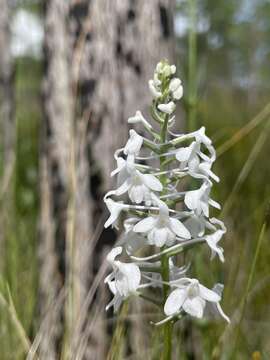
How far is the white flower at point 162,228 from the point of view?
127 cm

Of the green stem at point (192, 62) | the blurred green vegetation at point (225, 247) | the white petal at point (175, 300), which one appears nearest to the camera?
the white petal at point (175, 300)

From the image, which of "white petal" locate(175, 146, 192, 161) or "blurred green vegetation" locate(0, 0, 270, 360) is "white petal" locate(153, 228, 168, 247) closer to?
"white petal" locate(175, 146, 192, 161)

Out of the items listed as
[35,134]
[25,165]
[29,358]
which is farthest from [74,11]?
[35,134]

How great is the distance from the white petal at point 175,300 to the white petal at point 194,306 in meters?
0.02

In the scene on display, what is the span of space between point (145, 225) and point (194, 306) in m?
0.20

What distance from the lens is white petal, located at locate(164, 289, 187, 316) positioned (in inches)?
49.5

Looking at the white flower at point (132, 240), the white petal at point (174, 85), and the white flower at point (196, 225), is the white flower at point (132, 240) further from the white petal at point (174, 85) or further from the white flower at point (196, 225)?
the white petal at point (174, 85)

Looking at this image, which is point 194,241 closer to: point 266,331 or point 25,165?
point 266,331

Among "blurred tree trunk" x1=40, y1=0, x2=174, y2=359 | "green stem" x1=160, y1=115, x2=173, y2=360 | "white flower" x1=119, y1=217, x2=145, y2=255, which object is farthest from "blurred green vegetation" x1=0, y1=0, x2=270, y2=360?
"white flower" x1=119, y1=217, x2=145, y2=255

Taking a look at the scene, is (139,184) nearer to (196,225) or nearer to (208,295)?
(196,225)

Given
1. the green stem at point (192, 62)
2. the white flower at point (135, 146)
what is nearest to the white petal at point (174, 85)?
the white flower at point (135, 146)

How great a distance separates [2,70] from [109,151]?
4.61 ft

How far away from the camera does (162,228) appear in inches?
50.2

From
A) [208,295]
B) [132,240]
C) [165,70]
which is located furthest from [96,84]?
[208,295]
